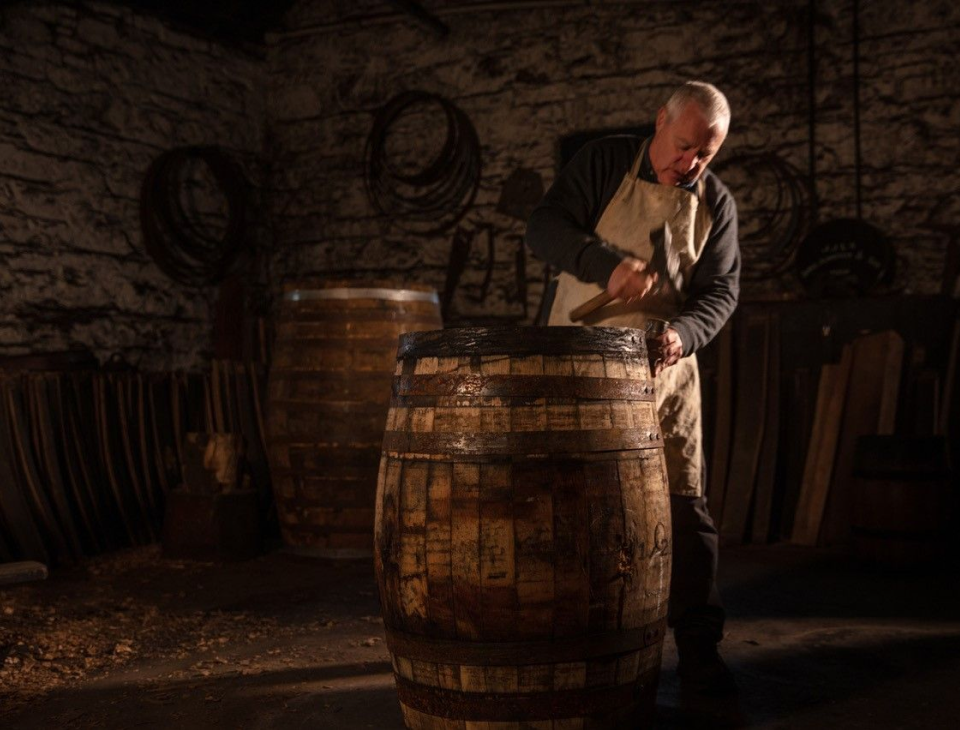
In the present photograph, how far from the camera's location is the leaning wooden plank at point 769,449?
5.21 metres

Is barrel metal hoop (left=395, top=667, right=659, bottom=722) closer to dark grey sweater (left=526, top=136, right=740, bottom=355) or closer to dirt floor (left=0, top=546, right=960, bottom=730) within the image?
dirt floor (left=0, top=546, right=960, bottom=730)

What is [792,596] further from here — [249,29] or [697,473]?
[249,29]

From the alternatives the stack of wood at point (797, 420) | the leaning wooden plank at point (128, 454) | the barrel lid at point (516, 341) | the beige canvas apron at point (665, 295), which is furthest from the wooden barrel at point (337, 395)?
the barrel lid at point (516, 341)

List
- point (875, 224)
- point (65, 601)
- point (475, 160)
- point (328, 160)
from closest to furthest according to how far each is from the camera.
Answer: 1. point (65, 601)
2. point (875, 224)
3. point (475, 160)
4. point (328, 160)

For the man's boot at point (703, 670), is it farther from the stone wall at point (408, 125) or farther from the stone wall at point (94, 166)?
the stone wall at point (94, 166)

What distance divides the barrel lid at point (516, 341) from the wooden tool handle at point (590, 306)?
35cm

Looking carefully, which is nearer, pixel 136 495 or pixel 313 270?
pixel 136 495

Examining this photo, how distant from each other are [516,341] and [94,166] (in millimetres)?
5082

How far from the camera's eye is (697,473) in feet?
9.48

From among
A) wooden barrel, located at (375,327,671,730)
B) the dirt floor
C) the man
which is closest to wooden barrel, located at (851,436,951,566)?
the dirt floor

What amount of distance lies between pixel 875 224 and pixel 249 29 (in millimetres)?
4865

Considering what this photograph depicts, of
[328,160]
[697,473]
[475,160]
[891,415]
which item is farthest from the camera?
[328,160]

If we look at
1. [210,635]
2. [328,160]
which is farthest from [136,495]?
[328,160]

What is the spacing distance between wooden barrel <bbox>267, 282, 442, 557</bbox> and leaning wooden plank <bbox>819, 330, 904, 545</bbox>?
236cm
